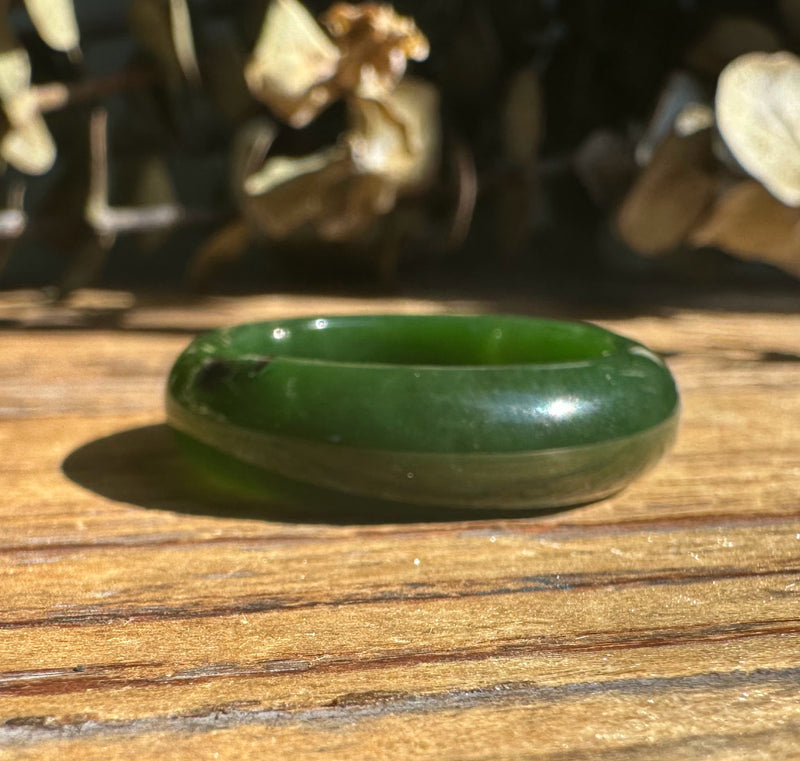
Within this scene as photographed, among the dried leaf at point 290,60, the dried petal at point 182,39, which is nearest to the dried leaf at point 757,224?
the dried leaf at point 290,60

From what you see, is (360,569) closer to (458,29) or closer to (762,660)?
(762,660)

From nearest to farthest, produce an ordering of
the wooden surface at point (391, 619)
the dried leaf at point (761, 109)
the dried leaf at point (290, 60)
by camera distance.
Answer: the wooden surface at point (391, 619), the dried leaf at point (761, 109), the dried leaf at point (290, 60)

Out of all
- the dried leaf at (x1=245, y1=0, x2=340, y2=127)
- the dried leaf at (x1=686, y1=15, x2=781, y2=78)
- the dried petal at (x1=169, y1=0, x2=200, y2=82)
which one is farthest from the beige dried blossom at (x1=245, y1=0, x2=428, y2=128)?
the dried leaf at (x1=686, y1=15, x2=781, y2=78)

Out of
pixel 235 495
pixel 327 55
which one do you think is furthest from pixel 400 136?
pixel 235 495

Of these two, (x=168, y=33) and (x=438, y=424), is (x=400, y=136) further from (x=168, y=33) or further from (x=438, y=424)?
(x=438, y=424)

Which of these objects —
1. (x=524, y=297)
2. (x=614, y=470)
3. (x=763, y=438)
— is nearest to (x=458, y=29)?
(x=524, y=297)

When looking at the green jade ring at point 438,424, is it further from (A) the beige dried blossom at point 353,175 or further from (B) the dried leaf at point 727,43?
(B) the dried leaf at point 727,43
